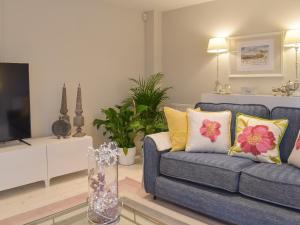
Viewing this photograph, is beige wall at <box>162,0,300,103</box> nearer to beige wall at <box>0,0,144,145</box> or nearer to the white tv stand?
beige wall at <box>0,0,144,145</box>

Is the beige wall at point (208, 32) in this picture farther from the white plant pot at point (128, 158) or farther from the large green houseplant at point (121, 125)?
the white plant pot at point (128, 158)

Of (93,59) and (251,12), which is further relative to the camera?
(93,59)

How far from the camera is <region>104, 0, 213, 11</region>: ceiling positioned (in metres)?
3.89

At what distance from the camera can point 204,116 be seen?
278 cm

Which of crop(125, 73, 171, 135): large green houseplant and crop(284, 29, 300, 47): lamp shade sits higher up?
crop(284, 29, 300, 47): lamp shade

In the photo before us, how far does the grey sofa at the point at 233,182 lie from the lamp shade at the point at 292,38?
2.87 ft

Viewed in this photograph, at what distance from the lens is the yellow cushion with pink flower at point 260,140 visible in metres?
2.38

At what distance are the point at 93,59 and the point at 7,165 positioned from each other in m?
1.78

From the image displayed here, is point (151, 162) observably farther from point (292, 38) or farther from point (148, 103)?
point (292, 38)

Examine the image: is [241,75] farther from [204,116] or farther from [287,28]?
[204,116]

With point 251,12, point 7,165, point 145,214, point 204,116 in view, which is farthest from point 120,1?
point 145,214

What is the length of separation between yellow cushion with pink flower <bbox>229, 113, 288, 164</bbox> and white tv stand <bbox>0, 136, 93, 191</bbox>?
174 centimetres

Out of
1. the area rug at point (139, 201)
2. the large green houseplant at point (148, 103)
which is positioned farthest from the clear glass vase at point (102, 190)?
the large green houseplant at point (148, 103)

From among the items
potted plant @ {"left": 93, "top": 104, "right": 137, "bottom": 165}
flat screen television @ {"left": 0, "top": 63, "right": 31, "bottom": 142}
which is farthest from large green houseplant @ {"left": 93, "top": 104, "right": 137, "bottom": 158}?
flat screen television @ {"left": 0, "top": 63, "right": 31, "bottom": 142}
